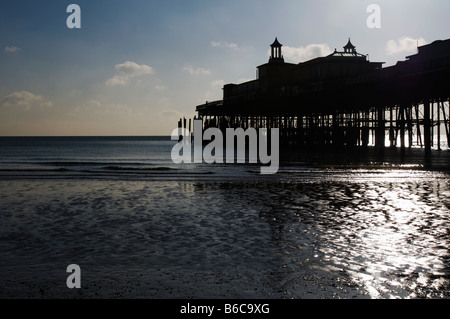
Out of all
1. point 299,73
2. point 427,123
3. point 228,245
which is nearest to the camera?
point 228,245

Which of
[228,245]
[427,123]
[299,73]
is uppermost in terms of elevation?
[299,73]

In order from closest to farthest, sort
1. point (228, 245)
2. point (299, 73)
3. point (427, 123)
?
point (228, 245), point (427, 123), point (299, 73)

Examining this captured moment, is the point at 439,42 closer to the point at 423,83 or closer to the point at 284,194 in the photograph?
the point at 423,83

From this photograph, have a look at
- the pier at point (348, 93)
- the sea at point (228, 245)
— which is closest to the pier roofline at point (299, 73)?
the pier at point (348, 93)

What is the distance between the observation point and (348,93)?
4434 centimetres

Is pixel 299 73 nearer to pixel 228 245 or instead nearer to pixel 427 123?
pixel 427 123

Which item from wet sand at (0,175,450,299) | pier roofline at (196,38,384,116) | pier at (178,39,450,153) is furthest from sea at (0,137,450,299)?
pier roofline at (196,38,384,116)

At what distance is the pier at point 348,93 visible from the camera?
36094 millimetres

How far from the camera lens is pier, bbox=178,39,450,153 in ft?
118

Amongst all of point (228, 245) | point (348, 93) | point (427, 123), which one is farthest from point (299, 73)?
point (228, 245)

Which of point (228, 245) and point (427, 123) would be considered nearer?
point (228, 245)

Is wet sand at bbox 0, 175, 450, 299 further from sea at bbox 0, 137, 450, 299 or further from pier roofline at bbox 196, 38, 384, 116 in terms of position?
pier roofline at bbox 196, 38, 384, 116

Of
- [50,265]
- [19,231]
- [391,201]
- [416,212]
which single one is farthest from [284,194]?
[50,265]

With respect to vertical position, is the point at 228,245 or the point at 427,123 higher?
the point at 427,123
